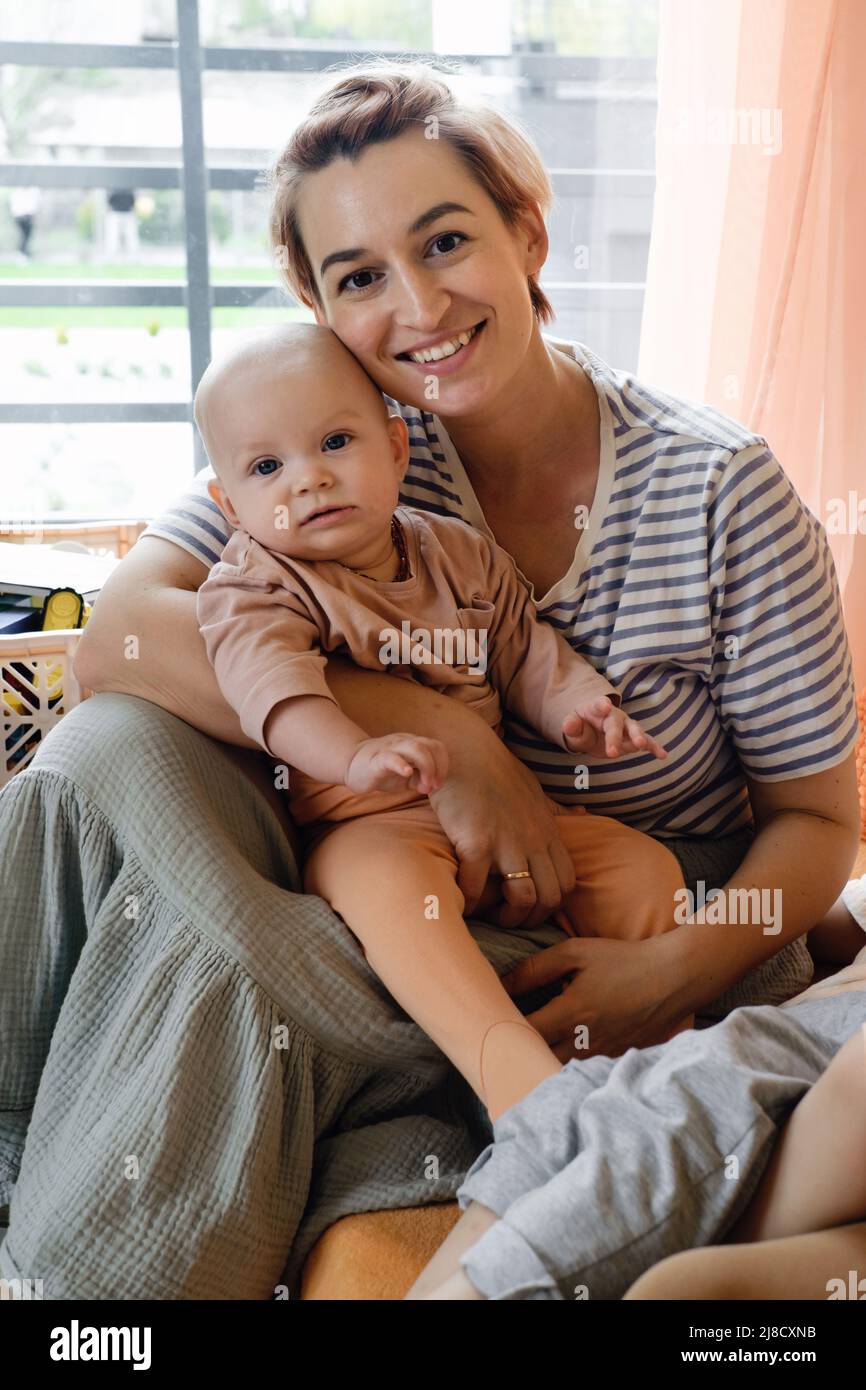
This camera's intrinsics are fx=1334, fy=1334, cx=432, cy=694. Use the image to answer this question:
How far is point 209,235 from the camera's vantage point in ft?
9.48

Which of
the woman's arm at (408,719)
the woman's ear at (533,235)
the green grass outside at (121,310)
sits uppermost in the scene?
the woman's ear at (533,235)

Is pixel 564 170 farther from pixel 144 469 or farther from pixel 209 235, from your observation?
pixel 144 469

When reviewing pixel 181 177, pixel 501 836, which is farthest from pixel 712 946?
pixel 181 177

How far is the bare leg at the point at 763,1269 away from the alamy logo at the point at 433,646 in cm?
61

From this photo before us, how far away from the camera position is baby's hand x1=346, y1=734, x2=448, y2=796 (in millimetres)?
1059

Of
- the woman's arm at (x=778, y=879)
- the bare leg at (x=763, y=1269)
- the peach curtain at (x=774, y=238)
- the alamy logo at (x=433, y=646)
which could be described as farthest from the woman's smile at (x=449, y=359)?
the peach curtain at (x=774, y=238)

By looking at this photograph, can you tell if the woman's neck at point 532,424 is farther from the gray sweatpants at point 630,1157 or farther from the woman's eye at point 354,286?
the gray sweatpants at point 630,1157

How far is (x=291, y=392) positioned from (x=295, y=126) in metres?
0.31

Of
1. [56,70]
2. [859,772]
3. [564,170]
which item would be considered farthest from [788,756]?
[56,70]

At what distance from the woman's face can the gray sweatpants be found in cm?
67

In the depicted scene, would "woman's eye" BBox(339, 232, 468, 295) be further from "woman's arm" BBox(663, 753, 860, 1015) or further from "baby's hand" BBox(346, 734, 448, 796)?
"woman's arm" BBox(663, 753, 860, 1015)

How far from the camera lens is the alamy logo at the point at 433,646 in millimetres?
1266
